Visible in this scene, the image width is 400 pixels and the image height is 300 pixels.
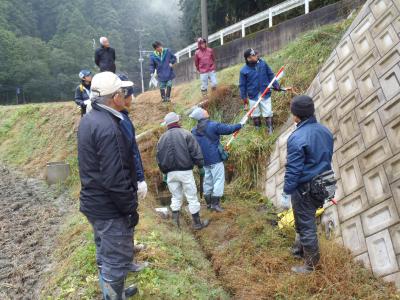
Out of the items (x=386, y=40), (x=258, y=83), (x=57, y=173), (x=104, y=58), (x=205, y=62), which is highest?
(x=205, y=62)

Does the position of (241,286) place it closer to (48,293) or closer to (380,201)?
(380,201)

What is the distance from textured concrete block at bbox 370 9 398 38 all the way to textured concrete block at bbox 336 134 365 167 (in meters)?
1.81

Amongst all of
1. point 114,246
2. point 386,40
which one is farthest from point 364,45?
point 114,246

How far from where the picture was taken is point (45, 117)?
1345 cm

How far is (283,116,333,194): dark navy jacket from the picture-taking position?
12.4ft

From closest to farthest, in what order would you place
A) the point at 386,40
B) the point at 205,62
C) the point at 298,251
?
the point at 298,251, the point at 386,40, the point at 205,62

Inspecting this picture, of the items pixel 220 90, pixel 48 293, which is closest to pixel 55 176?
pixel 220 90

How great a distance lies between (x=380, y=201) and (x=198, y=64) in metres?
6.78

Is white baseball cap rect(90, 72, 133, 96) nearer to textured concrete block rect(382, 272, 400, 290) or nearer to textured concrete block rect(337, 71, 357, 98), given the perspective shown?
textured concrete block rect(382, 272, 400, 290)

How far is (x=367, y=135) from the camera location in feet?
15.1

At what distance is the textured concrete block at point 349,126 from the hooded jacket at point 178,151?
1.99 m

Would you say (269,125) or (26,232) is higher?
(269,125)

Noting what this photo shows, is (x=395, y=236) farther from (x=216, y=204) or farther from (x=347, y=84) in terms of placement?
(x=216, y=204)

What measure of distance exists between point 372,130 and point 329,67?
217 centimetres
